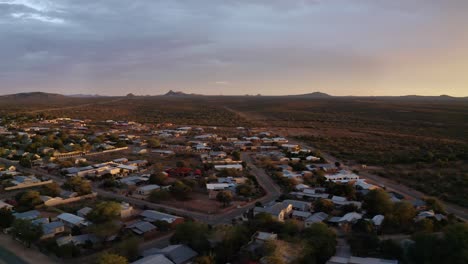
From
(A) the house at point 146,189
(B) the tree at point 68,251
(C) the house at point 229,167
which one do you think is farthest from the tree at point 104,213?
(C) the house at point 229,167

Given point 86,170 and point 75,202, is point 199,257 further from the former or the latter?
point 86,170

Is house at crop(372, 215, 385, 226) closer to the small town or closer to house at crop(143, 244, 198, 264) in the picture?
the small town

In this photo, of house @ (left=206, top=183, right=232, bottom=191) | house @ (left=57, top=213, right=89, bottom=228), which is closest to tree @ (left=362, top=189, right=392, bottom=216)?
house @ (left=206, top=183, right=232, bottom=191)

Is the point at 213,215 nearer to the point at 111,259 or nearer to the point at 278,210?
the point at 278,210

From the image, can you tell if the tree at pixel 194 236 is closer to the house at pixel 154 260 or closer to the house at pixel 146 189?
the house at pixel 154 260

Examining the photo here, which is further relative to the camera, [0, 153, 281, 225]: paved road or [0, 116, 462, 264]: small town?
[0, 153, 281, 225]: paved road
